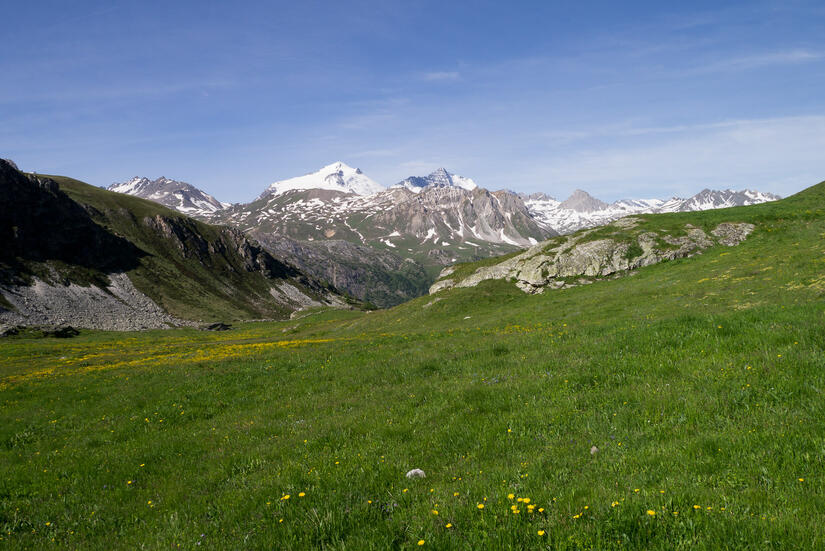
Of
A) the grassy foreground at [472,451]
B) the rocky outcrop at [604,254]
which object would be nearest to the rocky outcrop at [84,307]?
the rocky outcrop at [604,254]

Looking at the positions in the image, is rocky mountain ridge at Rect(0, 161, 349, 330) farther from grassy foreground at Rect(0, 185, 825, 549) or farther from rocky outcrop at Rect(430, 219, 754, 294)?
grassy foreground at Rect(0, 185, 825, 549)

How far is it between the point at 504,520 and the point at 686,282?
1514 inches

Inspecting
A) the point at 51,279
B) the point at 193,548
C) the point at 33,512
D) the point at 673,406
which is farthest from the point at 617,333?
the point at 51,279

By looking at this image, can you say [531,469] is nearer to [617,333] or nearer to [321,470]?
[321,470]

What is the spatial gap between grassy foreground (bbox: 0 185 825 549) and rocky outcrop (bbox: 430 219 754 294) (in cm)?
3888

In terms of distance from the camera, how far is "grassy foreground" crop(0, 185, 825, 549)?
18.6 feet

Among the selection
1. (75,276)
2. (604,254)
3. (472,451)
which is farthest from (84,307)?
(472,451)

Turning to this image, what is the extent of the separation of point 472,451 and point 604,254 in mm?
53038

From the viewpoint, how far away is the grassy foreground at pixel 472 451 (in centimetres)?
566

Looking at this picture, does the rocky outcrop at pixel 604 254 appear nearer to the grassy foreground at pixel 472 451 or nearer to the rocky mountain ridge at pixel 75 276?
the grassy foreground at pixel 472 451

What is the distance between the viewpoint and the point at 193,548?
21.6 ft

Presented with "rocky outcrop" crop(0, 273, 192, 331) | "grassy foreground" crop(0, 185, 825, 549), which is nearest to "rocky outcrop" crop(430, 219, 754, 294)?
"grassy foreground" crop(0, 185, 825, 549)

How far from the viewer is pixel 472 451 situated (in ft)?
29.3

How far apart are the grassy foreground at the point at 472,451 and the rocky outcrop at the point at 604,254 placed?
3888cm
